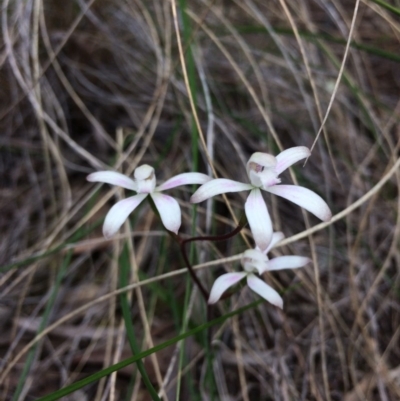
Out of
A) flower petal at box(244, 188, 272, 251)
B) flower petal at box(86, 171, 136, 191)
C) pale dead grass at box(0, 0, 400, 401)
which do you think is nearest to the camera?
flower petal at box(244, 188, 272, 251)

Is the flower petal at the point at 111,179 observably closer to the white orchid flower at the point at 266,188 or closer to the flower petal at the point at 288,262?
the white orchid flower at the point at 266,188

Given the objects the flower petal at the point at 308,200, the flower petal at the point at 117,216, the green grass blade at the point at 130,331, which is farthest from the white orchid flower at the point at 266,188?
the green grass blade at the point at 130,331

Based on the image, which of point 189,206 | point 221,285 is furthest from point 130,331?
point 189,206

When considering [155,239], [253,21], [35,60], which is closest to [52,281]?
[155,239]

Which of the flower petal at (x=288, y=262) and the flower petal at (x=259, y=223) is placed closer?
the flower petal at (x=259, y=223)

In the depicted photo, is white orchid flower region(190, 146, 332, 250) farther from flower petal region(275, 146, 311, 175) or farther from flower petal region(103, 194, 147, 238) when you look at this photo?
flower petal region(103, 194, 147, 238)

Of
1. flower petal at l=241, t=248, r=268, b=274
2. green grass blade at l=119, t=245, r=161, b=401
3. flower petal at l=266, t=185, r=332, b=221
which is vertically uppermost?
flower petal at l=266, t=185, r=332, b=221

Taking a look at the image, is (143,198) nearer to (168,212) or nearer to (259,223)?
(168,212)

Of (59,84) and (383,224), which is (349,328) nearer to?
(383,224)

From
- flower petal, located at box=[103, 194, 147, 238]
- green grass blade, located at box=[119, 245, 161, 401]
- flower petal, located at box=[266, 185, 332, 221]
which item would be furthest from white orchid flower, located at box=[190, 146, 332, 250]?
green grass blade, located at box=[119, 245, 161, 401]
